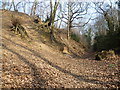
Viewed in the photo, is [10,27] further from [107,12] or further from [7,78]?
[107,12]

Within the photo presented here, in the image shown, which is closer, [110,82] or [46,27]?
[110,82]

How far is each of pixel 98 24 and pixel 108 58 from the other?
4058cm

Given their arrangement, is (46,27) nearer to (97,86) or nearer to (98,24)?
(97,86)

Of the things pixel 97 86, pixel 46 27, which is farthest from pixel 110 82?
pixel 46 27

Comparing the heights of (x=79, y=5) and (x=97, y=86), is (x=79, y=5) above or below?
above

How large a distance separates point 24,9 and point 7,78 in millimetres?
42396

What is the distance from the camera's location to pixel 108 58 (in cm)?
1240

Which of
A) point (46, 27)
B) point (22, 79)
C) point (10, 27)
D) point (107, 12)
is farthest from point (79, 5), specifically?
point (22, 79)

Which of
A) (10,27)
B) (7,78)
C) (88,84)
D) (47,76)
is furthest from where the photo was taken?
(10,27)

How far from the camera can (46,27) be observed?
23.5m

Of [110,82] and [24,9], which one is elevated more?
[24,9]

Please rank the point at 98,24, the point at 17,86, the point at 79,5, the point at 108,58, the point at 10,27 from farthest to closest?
1. the point at 98,24
2. the point at 79,5
3. the point at 10,27
4. the point at 108,58
5. the point at 17,86

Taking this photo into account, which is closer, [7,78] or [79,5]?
[7,78]

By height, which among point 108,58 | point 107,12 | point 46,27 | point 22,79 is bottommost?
point 108,58
